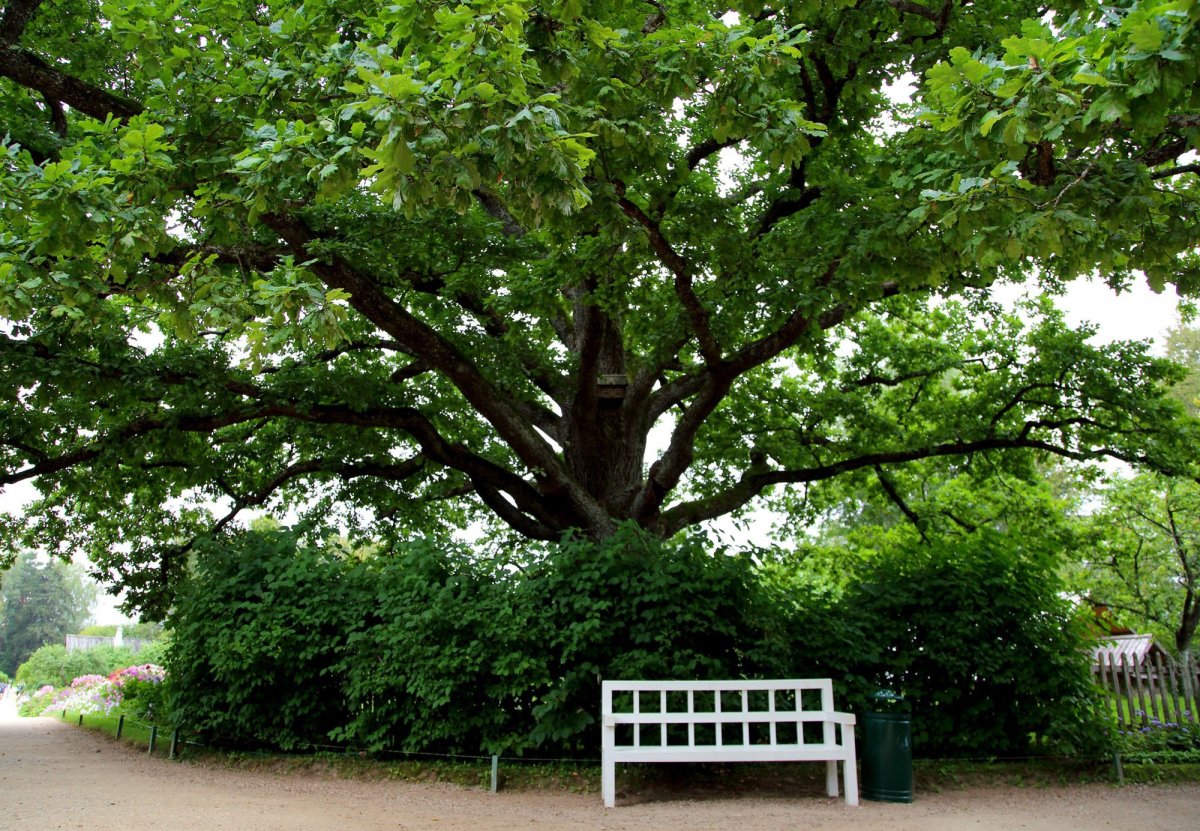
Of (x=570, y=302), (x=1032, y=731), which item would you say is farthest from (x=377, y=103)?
(x=570, y=302)

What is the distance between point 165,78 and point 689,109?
6369 mm

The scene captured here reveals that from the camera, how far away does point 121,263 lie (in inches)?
223

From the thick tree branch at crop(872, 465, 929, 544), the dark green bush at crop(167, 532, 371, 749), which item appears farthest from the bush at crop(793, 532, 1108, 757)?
the thick tree branch at crop(872, 465, 929, 544)

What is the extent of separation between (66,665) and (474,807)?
40284mm

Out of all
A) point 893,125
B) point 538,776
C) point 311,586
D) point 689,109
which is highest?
point 893,125

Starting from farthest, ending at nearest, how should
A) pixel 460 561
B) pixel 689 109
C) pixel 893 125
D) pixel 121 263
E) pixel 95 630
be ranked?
pixel 95 630 < pixel 893 125 < pixel 689 109 < pixel 460 561 < pixel 121 263

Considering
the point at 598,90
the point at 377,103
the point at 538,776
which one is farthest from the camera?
the point at 538,776

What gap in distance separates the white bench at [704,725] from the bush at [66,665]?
3544cm

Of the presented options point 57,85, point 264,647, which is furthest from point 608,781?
point 57,85

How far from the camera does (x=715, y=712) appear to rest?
7734 millimetres

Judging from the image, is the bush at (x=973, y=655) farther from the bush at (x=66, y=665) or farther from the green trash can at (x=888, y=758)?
the bush at (x=66, y=665)

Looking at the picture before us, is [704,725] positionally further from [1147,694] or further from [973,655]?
[1147,694]

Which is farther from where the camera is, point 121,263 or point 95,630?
point 95,630

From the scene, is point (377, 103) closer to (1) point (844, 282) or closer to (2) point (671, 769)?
(1) point (844, 282)
